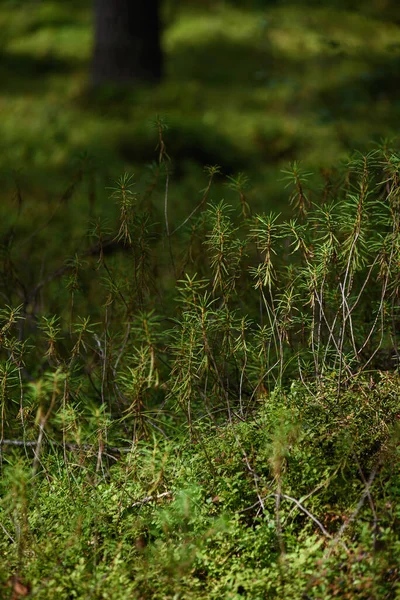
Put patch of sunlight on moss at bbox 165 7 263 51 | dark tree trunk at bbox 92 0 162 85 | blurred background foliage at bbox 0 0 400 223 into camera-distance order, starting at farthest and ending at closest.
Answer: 1. patch of sunlight on moss at bbox 165 7 263 51
2. dark tree trunk at bbox 92 0 162 85
3. blurred background foliage at bbox 0 0 400 223

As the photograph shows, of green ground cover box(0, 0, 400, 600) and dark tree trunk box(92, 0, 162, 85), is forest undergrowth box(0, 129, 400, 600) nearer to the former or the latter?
green ground cover box(0, 0, 400, 600)

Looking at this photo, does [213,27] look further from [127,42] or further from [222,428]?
[222,428]

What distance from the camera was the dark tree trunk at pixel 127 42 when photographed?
9211 millimetres

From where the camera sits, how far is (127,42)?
940 centimetres

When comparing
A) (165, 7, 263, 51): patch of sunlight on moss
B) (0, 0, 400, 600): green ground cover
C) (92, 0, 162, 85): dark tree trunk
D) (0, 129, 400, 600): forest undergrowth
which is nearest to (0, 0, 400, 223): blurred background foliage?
(165, 7, 263, 51): patch of sunlight on moss

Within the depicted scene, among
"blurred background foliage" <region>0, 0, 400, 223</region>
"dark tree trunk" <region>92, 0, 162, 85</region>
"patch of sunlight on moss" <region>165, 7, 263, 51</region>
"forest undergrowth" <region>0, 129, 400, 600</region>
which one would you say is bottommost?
"patch of sunlight on moss" <region>165, 7, 263, 51</region>

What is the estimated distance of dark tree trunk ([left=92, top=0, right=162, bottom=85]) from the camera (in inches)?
363

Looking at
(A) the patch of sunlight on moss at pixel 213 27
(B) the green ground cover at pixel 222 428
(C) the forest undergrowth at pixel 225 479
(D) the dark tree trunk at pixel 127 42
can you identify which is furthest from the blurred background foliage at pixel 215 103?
(C) the forest undergrowth at pixel 225 479

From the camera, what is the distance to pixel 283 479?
2732 mm

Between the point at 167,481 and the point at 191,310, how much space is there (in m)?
0.67

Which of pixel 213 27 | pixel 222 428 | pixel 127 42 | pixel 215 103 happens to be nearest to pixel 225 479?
pixel 222 428

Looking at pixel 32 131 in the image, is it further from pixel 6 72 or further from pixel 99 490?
pixel 99 490

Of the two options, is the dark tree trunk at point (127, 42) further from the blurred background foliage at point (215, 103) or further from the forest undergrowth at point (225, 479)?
the forest undergrowth at point (225, 479)

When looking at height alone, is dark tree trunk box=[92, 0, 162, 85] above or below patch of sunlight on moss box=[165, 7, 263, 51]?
above
